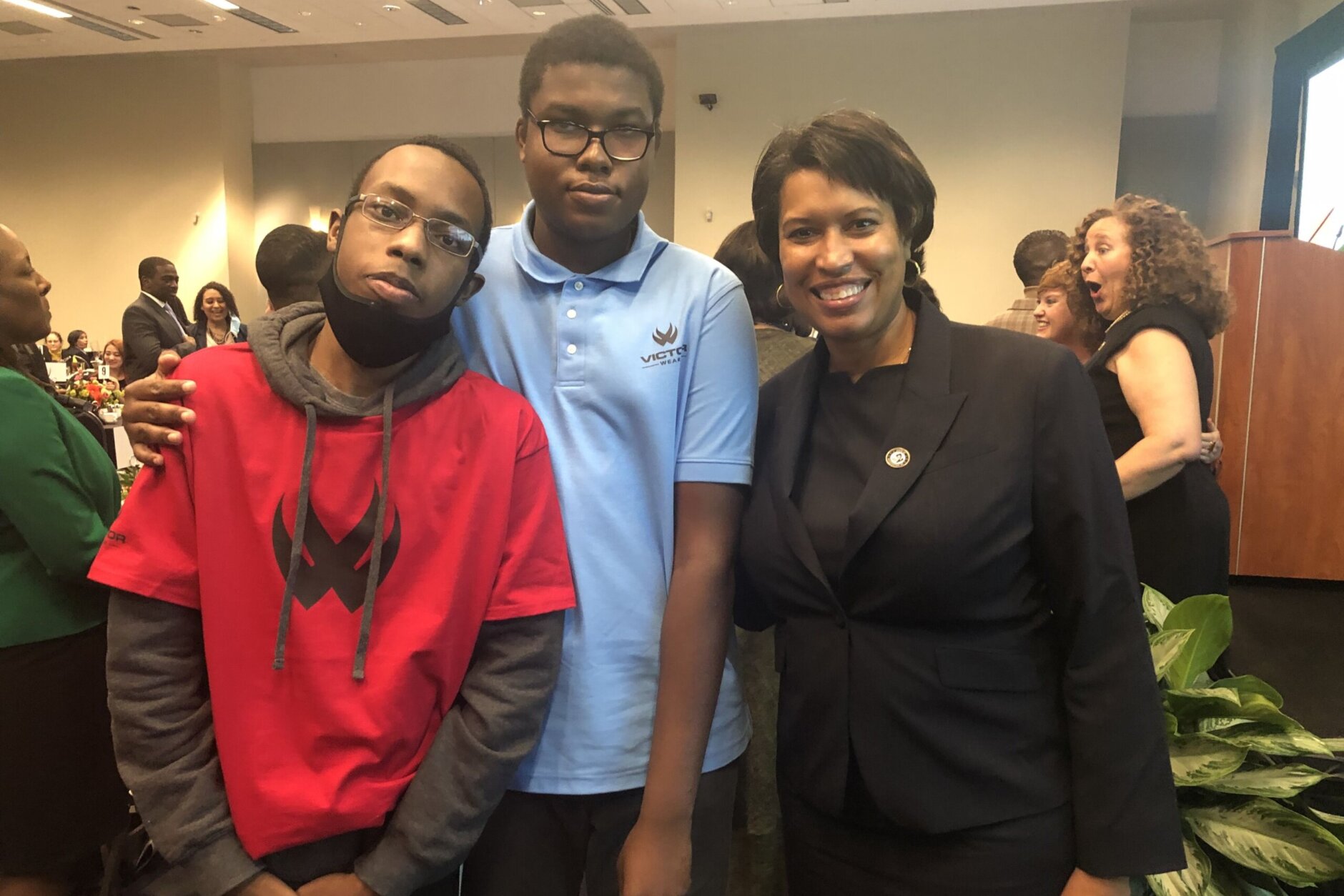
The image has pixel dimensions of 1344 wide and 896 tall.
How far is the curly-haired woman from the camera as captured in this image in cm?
229

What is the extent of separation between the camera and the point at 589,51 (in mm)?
1198

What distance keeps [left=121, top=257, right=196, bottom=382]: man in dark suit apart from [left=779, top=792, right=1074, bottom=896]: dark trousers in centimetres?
580

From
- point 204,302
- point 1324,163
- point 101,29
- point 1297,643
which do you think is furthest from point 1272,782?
point 101,29

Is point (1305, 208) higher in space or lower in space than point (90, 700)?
higher

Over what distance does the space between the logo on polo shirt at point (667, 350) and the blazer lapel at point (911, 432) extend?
317mm

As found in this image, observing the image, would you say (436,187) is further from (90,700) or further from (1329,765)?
(1329,765)

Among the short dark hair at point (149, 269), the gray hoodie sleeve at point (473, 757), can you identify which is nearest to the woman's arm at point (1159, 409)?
the gray hoodie sleeve at point (473, 757)

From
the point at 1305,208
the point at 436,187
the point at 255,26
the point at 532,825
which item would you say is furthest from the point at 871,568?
the point at 255,26

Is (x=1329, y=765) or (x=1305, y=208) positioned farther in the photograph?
(x=1305, y=208)

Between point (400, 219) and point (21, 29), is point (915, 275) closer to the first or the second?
point (400, 219)

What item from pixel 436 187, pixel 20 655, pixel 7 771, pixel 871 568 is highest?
pixel 436 187

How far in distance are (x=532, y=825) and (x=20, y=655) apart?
1.21 metres

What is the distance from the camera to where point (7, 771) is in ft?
5.62

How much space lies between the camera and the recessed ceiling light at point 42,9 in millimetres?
7660
